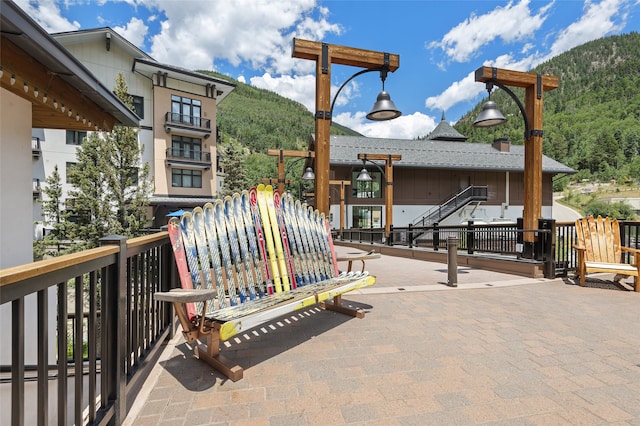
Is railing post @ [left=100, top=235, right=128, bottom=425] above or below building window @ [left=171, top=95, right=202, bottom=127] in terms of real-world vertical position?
below

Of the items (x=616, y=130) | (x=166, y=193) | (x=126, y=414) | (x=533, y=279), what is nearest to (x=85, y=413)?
(x=126, y=414)

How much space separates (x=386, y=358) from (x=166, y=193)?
27048 mm

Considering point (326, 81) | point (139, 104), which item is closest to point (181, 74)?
point (139, 104)

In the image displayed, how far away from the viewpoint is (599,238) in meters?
5.95

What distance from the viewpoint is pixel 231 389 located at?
2385 mm

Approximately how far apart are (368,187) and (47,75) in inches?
964

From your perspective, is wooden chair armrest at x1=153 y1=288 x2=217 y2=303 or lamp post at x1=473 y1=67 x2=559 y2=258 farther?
lamp post at x1=473 y1=67 x2=559 y2=258

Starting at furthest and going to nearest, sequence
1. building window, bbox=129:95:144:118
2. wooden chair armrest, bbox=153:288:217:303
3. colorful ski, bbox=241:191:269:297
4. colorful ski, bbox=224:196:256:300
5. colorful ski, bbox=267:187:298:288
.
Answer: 1. building window, bbox=129:95:144:118
2. colorful ski, bbox=267:187:298:288
3. colorful ski, bbox=241:191:269:297
4. colorful ski, bbox=224:196:256:300
5. wooden chair armrest, bbox=153:288:217:303

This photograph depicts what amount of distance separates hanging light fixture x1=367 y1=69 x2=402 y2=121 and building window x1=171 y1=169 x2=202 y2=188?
2497cm

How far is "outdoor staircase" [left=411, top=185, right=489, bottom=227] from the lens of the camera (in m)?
25.0

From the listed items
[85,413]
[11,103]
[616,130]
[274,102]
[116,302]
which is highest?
[274,102]

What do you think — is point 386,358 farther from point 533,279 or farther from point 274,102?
point 274,102

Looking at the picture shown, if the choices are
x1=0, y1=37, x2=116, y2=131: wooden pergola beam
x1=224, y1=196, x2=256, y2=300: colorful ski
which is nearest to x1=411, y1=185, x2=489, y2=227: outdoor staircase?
x1=224, y1=196, x2=256, y2=300: colorful ski

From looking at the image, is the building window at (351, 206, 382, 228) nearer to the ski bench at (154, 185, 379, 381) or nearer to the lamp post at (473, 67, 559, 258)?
the lamp post at (473, 67, 559, 258)
